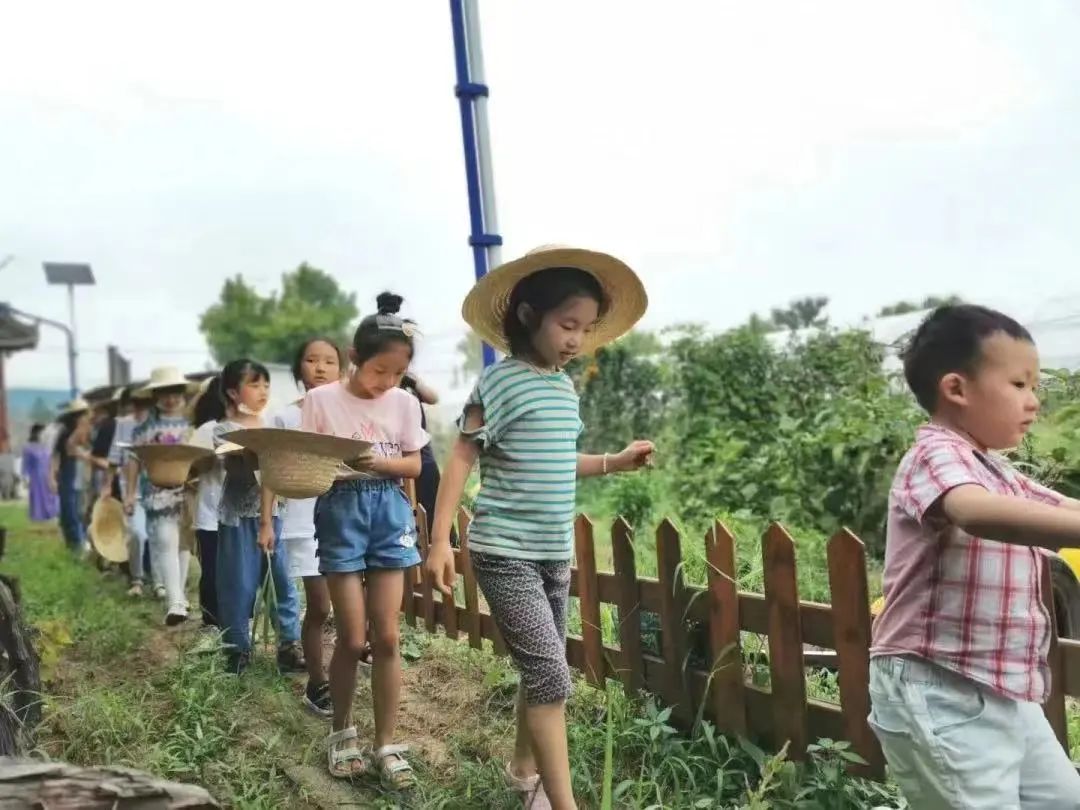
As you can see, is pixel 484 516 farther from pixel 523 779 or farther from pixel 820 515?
pixel 820 515

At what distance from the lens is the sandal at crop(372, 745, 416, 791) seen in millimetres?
2775

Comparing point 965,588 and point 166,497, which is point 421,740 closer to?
point 965,588

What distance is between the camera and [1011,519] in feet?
4.93

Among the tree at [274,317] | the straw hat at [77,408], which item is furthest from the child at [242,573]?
the tree at [274,317]

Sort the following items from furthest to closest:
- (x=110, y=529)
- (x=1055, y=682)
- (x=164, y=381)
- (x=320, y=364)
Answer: (x=110, y=529) < (x=164, y=381) < (x=320, y=364) < (x=1055, y=682)

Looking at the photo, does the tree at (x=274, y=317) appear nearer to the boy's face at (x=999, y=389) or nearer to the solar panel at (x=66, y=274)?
the solar panel at (x=66, y=274)

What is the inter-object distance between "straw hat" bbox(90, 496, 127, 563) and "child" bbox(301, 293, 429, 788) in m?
4.16

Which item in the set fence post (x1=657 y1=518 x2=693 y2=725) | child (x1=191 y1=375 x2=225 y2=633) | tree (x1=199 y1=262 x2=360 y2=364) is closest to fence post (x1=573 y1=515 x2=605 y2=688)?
fence post (x1=657 y1=518 x2=693 y2=725)

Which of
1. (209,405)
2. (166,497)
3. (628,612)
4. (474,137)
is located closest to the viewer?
(628,612)

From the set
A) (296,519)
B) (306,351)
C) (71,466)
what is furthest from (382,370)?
(71,466)

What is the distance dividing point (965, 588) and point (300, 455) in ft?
5.81

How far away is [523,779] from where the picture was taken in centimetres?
267

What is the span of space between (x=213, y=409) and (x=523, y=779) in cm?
303

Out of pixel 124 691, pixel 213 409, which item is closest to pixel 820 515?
pixel 213 409
